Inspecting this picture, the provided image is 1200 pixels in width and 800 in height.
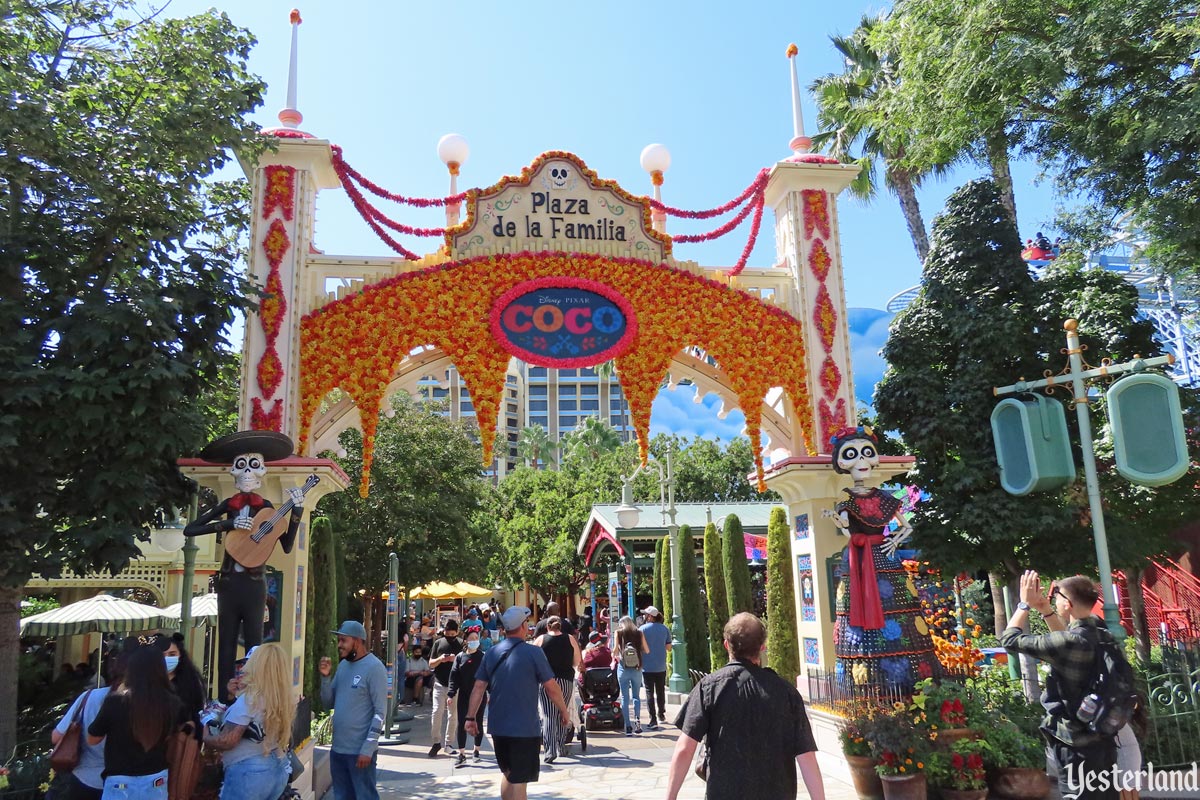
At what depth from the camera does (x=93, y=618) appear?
540 inches

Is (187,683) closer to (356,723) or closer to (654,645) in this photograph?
(356,723)

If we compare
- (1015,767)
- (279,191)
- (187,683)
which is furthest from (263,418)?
(1015,767)

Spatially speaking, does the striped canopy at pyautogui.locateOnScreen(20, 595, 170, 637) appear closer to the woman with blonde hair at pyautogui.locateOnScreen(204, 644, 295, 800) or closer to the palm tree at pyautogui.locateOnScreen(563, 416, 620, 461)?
the woman with blonde hair at pyautogui.locateOnScreen(204, 644, 295, 800)

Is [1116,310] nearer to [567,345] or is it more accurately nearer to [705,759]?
[567,345]

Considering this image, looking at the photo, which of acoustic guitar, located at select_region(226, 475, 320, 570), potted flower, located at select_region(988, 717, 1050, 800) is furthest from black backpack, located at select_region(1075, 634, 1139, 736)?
acoustic guitar, located at select_region(226, 475, 320, 570)

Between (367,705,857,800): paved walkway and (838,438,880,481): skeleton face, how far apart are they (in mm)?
2814

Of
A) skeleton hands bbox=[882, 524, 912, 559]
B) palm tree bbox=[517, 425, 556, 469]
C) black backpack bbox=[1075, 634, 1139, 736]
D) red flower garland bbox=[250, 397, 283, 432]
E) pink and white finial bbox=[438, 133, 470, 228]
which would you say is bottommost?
black backpack bbox=[1075, 634, 1139, 736]

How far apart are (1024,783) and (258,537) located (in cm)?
633

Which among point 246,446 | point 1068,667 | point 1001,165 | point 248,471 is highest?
point 1001,165

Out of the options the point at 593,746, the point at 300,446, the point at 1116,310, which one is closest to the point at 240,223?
the point at 300,446

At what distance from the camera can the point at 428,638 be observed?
18.8 m

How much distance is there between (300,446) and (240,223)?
2698mm

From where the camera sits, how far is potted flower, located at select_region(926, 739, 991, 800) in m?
6.36

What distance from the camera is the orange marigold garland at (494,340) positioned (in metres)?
9.60
